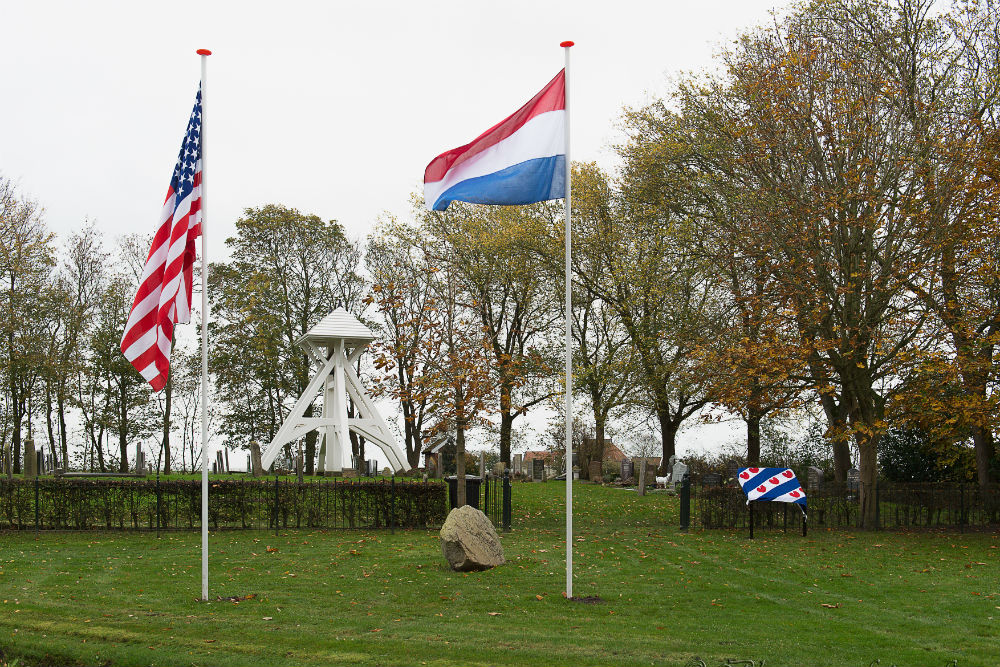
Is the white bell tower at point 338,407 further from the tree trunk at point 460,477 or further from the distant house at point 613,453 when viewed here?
the distant house at point 613,453

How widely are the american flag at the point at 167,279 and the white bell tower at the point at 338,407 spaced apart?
62.2ft

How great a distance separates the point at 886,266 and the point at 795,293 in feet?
7.38

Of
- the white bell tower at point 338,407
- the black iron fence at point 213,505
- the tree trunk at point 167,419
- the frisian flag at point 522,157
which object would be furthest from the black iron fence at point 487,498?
the tree trunk at point 167,419

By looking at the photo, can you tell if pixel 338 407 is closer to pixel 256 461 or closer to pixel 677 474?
pixel 256 461

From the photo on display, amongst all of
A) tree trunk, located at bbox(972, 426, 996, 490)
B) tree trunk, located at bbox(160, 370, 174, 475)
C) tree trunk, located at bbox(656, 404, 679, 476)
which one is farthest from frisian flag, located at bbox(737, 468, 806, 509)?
tree trunk, located at bbox(160, 370, 174, 475)

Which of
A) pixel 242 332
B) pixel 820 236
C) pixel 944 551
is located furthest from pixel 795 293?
pixel 242 332

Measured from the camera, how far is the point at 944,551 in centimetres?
1689

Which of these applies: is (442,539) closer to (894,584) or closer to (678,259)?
(894,584)

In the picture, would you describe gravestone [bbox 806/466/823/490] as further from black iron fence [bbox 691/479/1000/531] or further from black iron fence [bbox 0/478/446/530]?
black iron fence [bbox 0/478/446/530]

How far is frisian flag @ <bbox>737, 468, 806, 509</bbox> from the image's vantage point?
18.3 metres

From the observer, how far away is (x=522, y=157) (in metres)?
11.5

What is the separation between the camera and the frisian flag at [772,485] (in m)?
18.3

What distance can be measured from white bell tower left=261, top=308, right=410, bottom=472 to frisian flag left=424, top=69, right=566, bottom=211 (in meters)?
19.2

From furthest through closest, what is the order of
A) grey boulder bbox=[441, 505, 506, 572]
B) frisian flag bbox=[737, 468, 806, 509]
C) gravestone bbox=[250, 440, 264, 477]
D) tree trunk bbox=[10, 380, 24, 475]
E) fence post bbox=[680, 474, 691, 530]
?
tree trunk bbox=[10, 380, 24, 475] → gravestone bbox=[250, 440, 264, 477] → fence post bbox=[680, 474, 691, 530] → frisian flag bbox=[737, 468, 806, 509] → grey boulder bbox=[441, 505, 506, 572]
